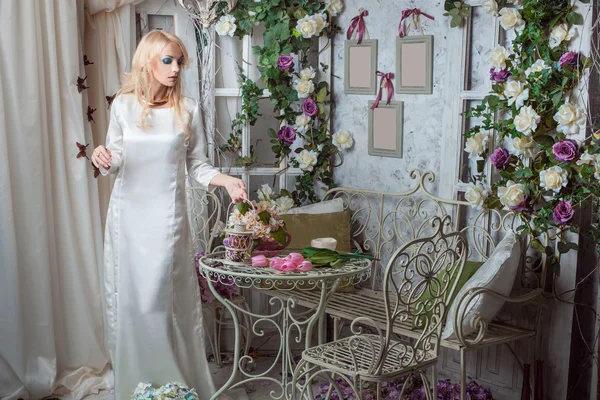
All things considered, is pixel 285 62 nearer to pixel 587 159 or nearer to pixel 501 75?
pixel 501 75

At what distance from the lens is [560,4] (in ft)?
11.4

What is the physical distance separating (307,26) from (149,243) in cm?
163

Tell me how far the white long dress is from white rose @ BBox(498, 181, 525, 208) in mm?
1318

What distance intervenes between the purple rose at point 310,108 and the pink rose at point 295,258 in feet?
5.00

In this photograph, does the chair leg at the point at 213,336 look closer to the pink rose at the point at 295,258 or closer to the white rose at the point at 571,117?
the pink rose at the point at 295,258

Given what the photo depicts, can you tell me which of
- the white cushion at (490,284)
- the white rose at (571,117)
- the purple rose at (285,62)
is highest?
the purple rose at (285,62)

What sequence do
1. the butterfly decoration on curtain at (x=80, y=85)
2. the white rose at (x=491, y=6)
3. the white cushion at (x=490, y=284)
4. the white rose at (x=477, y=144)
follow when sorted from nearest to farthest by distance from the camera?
the white cushion at (x=490, y=284) < the white rose at (x=491, y=6) < the white rose at (x=477, y=144) < the butterfly decoration on curtain at (x=80, y=85)

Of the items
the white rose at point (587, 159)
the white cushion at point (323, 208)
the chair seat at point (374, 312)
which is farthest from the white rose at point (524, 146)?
the white cushion at point (323, 208)

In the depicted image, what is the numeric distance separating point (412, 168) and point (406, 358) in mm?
1453

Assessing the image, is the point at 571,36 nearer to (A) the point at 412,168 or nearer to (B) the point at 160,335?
(A) the point at 412,168

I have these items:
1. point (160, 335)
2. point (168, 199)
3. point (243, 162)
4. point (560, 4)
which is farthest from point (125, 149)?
point (560, 4)

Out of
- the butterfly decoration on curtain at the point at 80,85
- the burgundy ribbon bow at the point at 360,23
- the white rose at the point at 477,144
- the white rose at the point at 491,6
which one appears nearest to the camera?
the white rose at the point at 491,6

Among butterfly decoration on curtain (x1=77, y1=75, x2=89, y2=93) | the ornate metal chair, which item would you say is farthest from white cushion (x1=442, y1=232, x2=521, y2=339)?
butterfly decoration on curtain (x1=77, y1=75, x2=89, y2=93)

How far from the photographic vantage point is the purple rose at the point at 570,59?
343 cm
